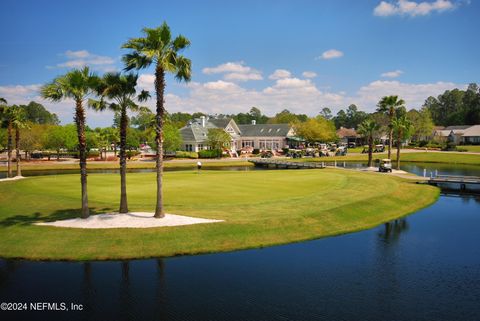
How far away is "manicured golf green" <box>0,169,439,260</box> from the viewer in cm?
2364

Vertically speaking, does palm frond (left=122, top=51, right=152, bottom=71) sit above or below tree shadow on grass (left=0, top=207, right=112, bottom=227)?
above

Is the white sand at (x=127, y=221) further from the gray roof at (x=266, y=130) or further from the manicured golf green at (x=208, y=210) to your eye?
the gray roof at (x=266, y=130)

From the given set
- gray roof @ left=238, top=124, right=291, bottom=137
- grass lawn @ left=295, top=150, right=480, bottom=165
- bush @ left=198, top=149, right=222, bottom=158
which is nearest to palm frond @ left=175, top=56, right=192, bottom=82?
grass lawn @ left=295, top=150, right=480, bottom=165

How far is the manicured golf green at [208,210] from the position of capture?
23641 millimetres

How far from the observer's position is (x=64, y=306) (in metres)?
16.3

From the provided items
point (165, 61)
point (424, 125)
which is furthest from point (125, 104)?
point (424, 125)

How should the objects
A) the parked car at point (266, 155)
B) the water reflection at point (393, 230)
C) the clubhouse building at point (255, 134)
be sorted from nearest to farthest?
the water reflection at point (393, 230) < the parked car at point (266, 155) < the clubhouse building at point (255, 134)

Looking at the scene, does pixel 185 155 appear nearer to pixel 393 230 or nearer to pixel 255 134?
pixel 255 134

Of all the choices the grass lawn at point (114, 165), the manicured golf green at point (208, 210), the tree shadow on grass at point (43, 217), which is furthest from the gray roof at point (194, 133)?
the tree shadow on grass at point (43, 217)

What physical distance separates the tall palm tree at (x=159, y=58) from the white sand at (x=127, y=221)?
2.72m

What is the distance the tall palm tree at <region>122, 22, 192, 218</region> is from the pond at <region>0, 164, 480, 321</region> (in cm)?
873

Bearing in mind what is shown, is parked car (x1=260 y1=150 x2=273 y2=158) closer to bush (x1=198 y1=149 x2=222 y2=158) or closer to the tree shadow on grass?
bush (x1=198 y1=149 x2=222 y2=158)

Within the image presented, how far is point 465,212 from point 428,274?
20.0 meters

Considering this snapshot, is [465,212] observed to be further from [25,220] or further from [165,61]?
[25,220]
